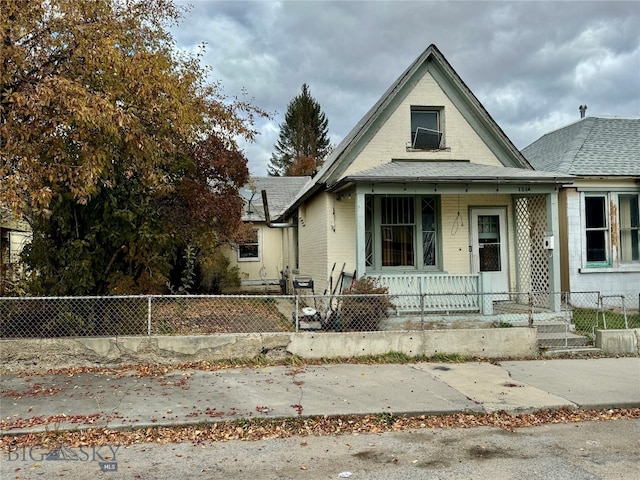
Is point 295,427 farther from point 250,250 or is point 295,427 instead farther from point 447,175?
point 250,250

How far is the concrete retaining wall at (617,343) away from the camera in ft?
28.4

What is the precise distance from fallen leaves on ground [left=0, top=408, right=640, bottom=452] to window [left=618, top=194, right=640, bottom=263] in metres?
8.18

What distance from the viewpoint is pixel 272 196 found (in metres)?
24.6

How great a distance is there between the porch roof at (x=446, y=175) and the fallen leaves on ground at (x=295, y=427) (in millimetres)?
4983

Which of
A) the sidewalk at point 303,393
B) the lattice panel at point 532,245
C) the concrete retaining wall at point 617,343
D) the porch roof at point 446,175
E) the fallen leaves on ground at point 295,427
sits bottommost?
the fallen leaves on ground at point 295,427

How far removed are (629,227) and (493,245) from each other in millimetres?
4061

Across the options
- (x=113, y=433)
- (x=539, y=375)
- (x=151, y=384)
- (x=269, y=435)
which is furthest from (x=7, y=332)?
(x=539, y=375)

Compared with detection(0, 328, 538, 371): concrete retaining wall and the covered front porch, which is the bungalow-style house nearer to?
the covered front porch

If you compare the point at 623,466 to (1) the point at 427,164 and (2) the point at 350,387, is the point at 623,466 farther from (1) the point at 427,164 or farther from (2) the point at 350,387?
(1) the point at 427,164

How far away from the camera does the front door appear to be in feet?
38.8

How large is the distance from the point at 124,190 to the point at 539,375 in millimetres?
7661

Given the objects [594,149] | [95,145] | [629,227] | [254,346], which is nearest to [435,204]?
[629,227]

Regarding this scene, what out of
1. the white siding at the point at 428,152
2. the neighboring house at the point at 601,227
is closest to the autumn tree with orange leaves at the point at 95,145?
the white siding at the point at 428,152

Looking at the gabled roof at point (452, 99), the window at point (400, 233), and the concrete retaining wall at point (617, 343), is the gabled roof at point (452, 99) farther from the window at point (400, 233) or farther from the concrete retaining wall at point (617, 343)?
the concrete retaining wall at point (617, 343)
